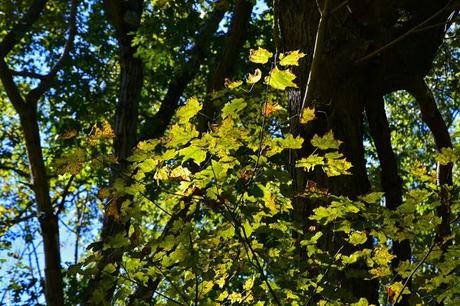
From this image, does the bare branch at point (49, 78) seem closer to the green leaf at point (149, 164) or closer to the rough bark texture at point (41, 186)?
the rough bark texture at point (41, 186)

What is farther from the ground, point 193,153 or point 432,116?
point 432,116

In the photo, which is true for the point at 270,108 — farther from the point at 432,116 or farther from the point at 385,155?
the point at 432,116

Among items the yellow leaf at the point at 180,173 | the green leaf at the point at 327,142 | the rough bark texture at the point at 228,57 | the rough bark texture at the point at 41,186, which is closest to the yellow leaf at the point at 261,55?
the green leaf at the point at 327,142

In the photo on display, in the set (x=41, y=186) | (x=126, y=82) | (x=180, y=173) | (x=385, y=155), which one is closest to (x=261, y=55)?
(x=180, y=173)

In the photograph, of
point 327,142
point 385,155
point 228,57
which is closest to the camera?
point 327,142

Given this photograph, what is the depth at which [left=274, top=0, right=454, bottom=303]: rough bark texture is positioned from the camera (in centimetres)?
305

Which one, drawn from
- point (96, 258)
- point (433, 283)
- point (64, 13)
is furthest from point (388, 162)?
point (64, 13)

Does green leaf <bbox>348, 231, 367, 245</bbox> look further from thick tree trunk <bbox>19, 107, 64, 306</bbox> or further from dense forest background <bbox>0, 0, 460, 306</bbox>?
thick tree trunk <bbox>19, 107, 64, 306</bbox>

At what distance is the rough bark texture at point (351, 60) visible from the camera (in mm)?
3053

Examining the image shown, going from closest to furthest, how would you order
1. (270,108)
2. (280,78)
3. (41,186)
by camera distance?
(280,78)
(270,108)
(41,186)

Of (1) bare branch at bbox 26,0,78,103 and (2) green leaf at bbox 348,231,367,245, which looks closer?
(2) green leaf at bbox 348,231,367,245

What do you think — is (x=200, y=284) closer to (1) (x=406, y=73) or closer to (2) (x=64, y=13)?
(1) (x=406, y=73)

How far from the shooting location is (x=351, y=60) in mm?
3215

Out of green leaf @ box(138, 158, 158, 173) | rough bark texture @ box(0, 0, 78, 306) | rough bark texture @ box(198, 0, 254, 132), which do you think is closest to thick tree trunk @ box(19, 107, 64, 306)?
rough bark texture @ box(0, 0, 78, 306)
